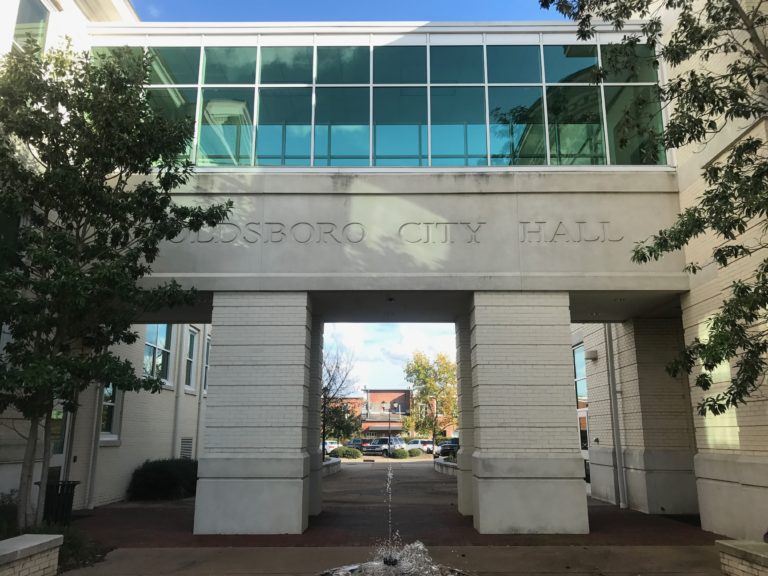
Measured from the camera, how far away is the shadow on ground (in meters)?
10.2

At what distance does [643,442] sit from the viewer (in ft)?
45.2

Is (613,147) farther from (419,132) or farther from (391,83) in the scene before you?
(391,83)

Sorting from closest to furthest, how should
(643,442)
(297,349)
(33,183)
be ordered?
(33,183), (297,349), (643,442)

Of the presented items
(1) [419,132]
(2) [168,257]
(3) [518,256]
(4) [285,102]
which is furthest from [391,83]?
(2) [168,257]

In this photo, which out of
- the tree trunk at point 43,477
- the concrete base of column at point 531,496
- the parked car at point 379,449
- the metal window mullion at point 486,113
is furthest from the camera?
the parked car at point 379,449

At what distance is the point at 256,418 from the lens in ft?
37.3

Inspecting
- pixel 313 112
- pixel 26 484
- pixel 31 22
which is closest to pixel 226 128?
pixel 313 112

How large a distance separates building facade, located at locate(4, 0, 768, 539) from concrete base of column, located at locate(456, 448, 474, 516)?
45 mm

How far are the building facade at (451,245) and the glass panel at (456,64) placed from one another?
5cm

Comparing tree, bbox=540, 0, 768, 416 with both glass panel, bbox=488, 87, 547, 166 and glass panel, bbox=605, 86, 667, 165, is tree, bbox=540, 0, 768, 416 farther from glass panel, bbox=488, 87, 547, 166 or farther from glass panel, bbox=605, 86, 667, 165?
glass panel, bbox=605, 86, 667, 165

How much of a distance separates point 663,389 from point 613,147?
18.4 ft

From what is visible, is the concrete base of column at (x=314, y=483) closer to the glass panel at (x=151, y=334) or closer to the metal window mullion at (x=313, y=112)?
the metal window mullion at (x=313, y=112)

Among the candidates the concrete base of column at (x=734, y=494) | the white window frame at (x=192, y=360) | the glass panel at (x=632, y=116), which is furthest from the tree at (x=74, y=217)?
the white window frame at (x=192, y=360)

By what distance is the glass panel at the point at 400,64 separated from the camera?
13.1 m
